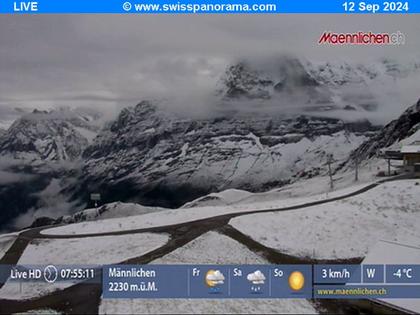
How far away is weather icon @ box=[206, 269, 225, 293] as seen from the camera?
27.1 feet

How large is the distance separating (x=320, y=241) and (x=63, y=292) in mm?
6751

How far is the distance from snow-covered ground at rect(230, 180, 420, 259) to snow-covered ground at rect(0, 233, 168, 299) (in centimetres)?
340

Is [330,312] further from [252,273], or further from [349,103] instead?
[349,103]

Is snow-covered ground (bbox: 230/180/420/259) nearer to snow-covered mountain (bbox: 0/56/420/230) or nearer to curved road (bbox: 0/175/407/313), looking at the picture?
curved road (bbox: 0/175/407/313)

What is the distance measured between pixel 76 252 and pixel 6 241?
2.50 meters

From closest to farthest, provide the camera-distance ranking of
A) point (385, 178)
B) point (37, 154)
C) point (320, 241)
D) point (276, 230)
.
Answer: point (320, 241) → point (276, 230) → point (37, 154) → point (385, 178)

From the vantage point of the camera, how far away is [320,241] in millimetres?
11266

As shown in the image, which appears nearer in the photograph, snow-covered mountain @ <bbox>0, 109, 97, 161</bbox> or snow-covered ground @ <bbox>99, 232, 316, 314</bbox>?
snow-covered ground @ <bbox>99, 232, 316, 314</bbox>

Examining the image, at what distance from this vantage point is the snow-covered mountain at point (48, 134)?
1123 cm

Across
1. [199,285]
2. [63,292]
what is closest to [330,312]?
[199,285]

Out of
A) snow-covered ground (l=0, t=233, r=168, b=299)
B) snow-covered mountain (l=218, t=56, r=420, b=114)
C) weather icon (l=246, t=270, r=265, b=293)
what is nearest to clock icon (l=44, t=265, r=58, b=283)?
snow-covered ground (l=0, t=233, r=168, b=299)

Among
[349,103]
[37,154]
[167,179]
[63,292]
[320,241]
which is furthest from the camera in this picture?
[167,179]

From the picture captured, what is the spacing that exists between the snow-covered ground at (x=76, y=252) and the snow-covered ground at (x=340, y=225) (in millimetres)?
3395

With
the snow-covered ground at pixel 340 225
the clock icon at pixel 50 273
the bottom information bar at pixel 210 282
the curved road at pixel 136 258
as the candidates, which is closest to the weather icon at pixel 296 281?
the bottom information bar at pixel 210 282
